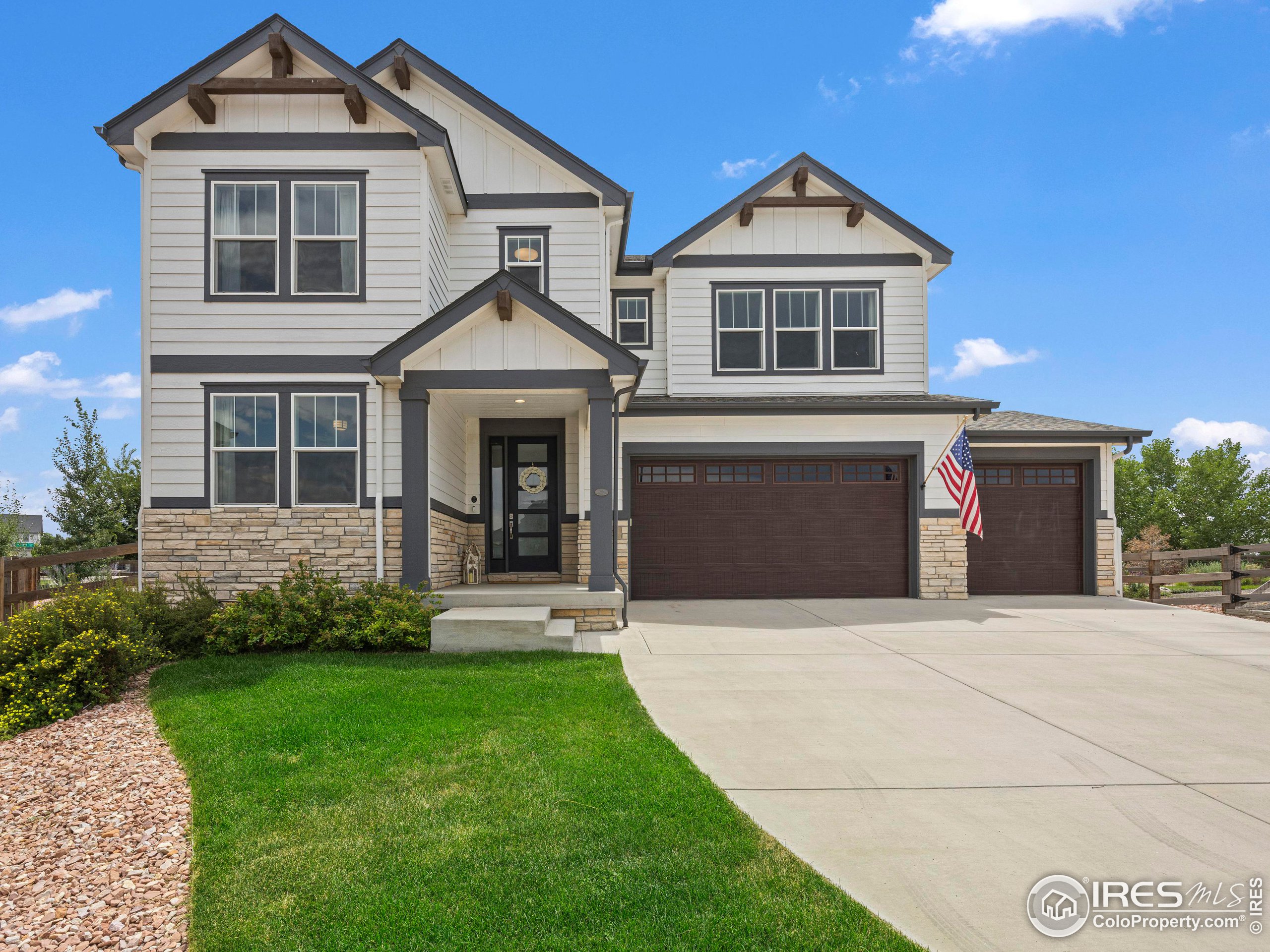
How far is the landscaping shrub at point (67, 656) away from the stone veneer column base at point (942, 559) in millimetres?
11487

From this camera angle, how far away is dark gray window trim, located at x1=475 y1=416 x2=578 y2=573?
541 inches

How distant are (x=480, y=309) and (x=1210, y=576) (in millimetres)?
12830

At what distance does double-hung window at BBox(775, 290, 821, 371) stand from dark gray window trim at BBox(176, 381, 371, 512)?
7670 millimetres

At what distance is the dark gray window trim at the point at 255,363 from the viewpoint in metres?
11.2

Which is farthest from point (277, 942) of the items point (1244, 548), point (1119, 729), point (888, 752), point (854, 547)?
point (1244, 548)

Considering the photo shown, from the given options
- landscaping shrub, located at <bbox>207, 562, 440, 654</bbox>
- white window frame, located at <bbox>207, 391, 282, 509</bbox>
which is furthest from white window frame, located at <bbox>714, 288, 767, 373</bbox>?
landscaping shrub, located at <bbox>207, 562, 440, 654</bbox>

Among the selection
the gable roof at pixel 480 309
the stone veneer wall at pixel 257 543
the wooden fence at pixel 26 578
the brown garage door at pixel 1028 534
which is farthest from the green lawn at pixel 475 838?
the brown garage door at pixel 1028 534

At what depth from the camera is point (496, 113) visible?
13023mm

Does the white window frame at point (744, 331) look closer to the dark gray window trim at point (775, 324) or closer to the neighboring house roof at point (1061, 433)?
the dark gray window trim at point (775, 324)

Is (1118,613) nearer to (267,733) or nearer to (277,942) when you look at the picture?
(267,733)

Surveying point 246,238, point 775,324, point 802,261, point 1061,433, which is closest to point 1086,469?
point 1061,433

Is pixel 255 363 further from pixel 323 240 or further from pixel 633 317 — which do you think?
pixel 633 317

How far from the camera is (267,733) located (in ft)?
18.8

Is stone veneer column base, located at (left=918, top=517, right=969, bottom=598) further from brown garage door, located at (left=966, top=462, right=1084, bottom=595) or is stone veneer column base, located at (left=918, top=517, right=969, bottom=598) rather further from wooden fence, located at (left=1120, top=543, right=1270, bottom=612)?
wooden fence, located at (left=1120, top=543, right=1270, bottom=612)
